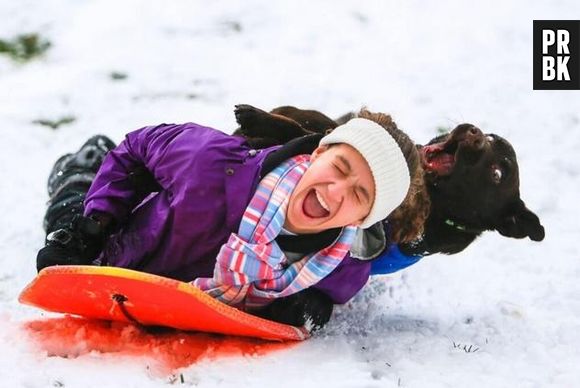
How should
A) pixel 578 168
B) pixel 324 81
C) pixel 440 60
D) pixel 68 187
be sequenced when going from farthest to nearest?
pixel 440 60, pixel 324 81, pixel 578 168, pixel 68 187

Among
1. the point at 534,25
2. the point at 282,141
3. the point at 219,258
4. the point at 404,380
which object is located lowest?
the point at 404,380

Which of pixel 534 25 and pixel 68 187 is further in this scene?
pixel 534 25

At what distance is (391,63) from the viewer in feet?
17.1

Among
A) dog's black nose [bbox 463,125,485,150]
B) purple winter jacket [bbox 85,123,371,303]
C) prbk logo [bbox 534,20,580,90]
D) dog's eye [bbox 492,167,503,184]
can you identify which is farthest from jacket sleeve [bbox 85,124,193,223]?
prbk logo [bbox 534,20,580,90]

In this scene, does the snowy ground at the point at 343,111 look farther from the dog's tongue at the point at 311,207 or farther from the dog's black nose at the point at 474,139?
the dog's black nose at the point at 474,139

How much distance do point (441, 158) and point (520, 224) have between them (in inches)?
17.4

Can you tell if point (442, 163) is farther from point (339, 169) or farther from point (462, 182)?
point (339, 169)

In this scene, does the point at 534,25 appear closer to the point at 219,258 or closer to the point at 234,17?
the point at 234,17

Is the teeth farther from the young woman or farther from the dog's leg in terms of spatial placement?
the dog's leg

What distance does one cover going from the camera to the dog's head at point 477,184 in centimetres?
300

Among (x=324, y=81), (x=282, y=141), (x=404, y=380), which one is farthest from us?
(x=324, y=81)

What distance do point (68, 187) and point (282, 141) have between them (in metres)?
1.11

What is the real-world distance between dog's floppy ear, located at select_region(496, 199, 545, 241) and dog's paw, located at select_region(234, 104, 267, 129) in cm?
116

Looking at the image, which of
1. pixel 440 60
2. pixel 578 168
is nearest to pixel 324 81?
pixel 440 60
